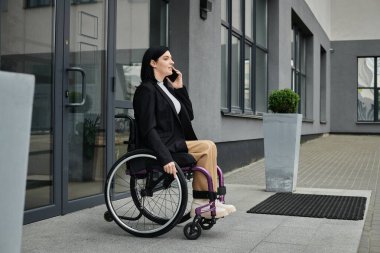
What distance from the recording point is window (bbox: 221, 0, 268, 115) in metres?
9.69

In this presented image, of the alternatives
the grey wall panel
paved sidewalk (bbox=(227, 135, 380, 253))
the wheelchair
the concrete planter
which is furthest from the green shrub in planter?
the grey wall panel

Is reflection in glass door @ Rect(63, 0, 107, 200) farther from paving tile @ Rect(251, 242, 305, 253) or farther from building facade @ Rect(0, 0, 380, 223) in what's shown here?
paving tile @ Rect(251, 242, 305, 253)

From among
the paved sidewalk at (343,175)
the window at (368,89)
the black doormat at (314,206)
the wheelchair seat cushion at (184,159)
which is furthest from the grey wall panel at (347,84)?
the wheelchair seat cushion at (184,159)

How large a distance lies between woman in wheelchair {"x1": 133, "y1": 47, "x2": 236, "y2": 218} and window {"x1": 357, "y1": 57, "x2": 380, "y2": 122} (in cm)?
2052

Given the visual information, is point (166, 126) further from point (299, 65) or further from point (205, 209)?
point (299, 65)

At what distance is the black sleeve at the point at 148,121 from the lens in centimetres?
376

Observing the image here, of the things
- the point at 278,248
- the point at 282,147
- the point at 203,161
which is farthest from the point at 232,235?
the point at 282,147

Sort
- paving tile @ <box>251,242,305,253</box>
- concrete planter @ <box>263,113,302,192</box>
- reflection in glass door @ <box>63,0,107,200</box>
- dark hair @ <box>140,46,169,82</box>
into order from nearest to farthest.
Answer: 1. paving tile @ <box>251,242,305,253</box>
2. dark hair @ <box>140,46,169,82</box>
3. reflection in glass door @ <box>63,0,107,200</box>
4. concrete planter @ <box>263,113,302,192</box>

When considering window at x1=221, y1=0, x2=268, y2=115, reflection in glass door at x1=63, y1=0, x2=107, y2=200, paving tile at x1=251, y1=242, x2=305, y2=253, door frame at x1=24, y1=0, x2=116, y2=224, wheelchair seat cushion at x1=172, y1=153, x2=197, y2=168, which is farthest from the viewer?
window at x1=221, y1=0, x2=268, y2=115

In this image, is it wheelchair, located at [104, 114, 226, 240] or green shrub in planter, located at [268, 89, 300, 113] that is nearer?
wheelchair, located at [104, 114, 226, 240]

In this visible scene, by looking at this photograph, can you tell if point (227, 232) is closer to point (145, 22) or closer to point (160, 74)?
point (160, 74)

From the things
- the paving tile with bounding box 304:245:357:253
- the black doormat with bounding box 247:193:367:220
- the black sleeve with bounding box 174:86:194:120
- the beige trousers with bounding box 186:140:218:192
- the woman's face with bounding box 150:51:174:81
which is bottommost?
the paving tile with bounding box 304:245:357:253

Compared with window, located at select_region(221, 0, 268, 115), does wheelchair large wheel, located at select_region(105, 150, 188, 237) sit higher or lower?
lower

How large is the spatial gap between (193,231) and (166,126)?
781mm
